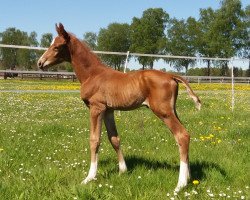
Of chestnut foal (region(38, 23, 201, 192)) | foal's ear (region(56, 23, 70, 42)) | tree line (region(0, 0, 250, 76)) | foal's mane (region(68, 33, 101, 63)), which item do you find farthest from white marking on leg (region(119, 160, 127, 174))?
tree line (region(0, 0, 250, 76))

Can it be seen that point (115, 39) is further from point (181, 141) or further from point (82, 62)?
point (181, 141)

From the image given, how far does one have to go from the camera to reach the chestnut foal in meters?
5.61

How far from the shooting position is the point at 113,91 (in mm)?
5918

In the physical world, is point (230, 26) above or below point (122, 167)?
above

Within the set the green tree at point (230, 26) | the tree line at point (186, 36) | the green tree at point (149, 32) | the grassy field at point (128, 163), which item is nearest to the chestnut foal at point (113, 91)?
the grassy field at point (128, 163)

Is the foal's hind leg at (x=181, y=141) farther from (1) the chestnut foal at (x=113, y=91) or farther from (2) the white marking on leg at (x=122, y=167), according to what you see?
(2) the white marking on leg at (x=122, y=167)

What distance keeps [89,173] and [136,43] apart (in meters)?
92.0

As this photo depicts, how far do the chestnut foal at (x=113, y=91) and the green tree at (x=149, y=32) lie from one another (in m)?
87.7

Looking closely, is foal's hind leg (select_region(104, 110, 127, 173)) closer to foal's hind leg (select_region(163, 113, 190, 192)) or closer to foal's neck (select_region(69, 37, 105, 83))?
foal's neck (select_region(69, 37, 105, 83))

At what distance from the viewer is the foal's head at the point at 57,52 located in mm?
6180

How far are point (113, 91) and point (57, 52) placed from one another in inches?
44.1

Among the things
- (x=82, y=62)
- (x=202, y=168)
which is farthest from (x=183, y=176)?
(x=82, y=62)

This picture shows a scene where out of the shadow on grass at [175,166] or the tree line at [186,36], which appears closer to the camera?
the shadow on grass at [175,166]

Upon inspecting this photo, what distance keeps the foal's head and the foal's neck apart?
0.32ft
